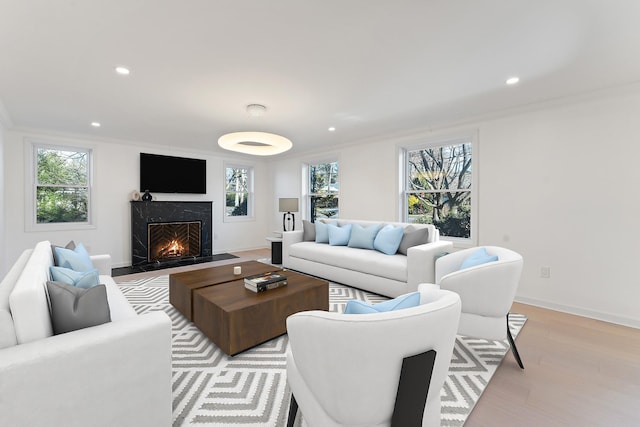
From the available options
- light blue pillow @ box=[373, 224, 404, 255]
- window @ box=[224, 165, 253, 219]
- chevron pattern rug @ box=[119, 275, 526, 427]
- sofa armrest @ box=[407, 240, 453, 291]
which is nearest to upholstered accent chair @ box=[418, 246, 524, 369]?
chevron pattern rug @ box=[119, 275, 526, 427]

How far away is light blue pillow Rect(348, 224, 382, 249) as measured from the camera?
13.4 feet

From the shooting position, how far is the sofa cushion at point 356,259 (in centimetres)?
330

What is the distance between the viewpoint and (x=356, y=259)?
3.69 m

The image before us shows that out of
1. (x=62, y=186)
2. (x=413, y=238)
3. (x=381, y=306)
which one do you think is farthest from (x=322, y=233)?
(x=62, y=186)

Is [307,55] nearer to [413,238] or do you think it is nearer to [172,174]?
[413,238]

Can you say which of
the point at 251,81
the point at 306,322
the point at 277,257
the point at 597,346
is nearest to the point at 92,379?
the point at 306,322

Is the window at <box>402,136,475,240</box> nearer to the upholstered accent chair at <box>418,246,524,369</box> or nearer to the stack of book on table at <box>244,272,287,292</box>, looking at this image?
the upholstered accent chair at <box>418,246,524,369</box>

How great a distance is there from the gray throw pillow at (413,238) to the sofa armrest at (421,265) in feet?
1.53

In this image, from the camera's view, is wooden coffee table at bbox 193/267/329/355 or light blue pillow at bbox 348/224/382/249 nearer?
wooden coffee table at bbox 193/267/329/355

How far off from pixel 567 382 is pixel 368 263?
202cm

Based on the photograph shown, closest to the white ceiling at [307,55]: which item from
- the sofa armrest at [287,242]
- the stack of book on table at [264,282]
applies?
the stack of book on table at [264,282]

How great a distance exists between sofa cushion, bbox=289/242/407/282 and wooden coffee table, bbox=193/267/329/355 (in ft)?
3.13

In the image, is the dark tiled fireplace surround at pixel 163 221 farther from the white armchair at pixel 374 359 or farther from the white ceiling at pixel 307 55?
the white armchair at pixel 374 359

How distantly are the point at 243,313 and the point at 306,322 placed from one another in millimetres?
1331
